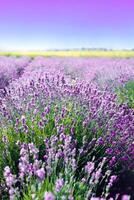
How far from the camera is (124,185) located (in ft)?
11.9

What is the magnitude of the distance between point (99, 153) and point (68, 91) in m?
0.88

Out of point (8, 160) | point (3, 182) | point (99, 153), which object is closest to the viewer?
point (3, 182)

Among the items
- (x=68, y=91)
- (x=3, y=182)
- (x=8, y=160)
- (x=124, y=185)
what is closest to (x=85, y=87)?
(x=68, y=91)

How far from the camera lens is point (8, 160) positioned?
3197 millimetres

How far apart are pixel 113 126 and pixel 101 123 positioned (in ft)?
0.42

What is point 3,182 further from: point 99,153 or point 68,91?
point 68,91

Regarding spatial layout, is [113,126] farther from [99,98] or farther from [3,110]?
[3,110]

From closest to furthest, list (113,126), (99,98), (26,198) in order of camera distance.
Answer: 1. (26,198)
2. (113,126)
3. (99,98)

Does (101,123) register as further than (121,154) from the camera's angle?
Yes

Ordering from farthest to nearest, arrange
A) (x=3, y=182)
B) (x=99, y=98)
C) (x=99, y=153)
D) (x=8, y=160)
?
(x=99, y=98) → (x=99, y=153) → (x=8, y=160) → (x=3, y=182)

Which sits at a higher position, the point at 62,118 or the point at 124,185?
the point at 62,118

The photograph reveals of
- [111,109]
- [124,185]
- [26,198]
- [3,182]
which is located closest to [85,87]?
[111,109]

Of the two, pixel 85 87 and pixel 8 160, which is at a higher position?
pixel 85 87

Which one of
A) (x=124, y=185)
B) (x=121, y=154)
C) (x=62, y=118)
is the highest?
(x=62, y=118)
